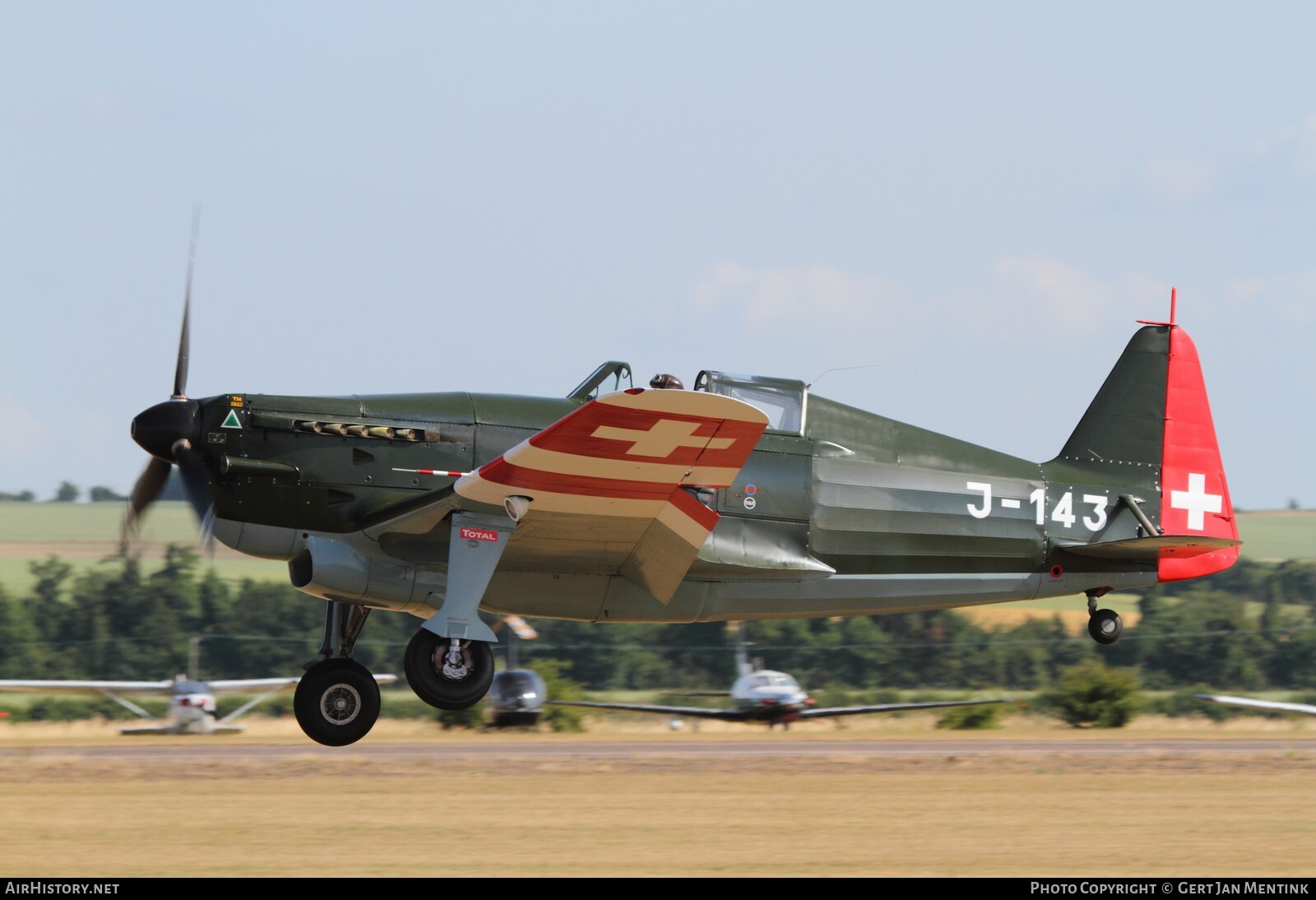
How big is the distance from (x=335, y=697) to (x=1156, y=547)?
664 cm

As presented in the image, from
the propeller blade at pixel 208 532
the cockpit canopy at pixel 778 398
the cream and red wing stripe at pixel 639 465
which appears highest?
the cockpit canopy at pixel 778 398

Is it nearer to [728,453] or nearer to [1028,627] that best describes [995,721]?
[1028,627]

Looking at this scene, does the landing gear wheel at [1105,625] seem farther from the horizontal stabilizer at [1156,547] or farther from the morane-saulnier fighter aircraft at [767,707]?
the morane-saulnier fighter aircraft at [767,707]

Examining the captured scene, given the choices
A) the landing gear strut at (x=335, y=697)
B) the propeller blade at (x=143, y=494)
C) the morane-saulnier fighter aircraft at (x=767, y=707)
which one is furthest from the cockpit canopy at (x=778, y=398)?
the morane-saulnier fighter aircraft at (x=767, y=707)

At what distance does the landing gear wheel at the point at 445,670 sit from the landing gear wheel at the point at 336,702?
64cm

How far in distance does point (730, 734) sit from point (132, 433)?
86.4 ft

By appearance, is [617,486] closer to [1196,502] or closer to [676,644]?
[1196,502]

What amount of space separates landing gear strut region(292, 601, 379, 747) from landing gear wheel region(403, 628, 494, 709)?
2.13ft

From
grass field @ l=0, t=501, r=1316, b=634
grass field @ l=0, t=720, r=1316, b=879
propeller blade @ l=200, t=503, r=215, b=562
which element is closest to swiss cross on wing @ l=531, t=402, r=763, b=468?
propeller blade @ l=200, t=503, r=215, b=562

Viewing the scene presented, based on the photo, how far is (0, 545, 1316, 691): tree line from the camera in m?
53.1

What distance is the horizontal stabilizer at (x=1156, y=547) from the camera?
12320mm
